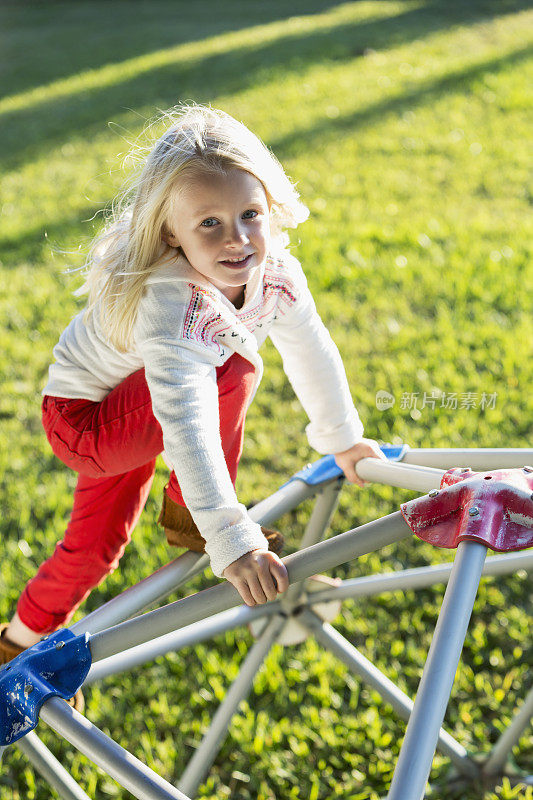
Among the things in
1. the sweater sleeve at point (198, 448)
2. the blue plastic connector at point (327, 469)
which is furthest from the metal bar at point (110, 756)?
the blue plastic connector at point (327, 469)

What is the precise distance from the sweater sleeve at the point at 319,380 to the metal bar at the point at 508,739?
679 mm

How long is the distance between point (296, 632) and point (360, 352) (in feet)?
5.77

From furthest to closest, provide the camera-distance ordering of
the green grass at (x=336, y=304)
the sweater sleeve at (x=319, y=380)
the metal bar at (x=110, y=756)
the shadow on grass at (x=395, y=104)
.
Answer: the shadow on grass at (x=395, y=104), the green grass at (x=336, y=304), the sweater sleeve at (x=319, y=380), the metal bar at (x=110, y=756)

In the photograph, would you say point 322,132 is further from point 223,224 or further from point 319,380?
point 223,224

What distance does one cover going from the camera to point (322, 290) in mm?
4031

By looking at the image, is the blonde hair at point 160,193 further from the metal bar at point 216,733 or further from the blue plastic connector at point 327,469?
the metal bar at point 216,733

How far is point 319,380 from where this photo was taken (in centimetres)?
177

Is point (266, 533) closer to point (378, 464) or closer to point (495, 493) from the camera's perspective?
point (378, 464)

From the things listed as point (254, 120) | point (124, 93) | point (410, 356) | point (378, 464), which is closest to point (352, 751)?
point (378, 464)

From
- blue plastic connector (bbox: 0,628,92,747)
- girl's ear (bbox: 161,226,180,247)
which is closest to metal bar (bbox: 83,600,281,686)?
blue plastic connector (bbox: 0,628,92,747)

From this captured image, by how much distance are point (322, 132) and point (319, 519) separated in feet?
15.6

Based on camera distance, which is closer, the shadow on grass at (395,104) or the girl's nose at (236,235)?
the girl's nose at (236,235)

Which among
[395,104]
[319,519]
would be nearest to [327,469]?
[319,519]

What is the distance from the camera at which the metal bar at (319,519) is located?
1.85m
